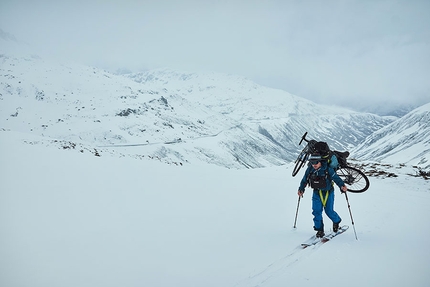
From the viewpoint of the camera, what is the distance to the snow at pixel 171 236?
4012 mm

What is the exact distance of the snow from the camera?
4.01 meters

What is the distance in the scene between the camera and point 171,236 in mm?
5699

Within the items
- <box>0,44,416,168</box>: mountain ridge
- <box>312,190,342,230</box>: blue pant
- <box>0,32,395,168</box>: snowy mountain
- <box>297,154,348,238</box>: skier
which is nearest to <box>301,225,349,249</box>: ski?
<box>297,154,348,238</box>: skier

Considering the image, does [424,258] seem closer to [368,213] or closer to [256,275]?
[256,275]

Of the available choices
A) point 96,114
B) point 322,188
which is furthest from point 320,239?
point 96,114

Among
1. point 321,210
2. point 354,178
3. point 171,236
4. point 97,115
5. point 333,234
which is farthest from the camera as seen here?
point 97,115

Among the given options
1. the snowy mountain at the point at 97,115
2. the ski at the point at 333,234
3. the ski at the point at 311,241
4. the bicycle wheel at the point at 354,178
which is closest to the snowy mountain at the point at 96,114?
the snowy mountain at the point at 97,115

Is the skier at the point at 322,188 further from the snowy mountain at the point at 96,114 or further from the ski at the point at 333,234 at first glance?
the snowy mountain at the point at 96,114

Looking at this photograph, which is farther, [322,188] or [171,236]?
[322,188]

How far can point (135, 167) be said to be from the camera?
12.1 m

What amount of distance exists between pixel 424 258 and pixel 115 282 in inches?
235

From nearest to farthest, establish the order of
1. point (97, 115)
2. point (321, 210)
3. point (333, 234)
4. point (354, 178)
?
point (333, 234) < point (321, 210) < point (354, 178) < point (97, 115)

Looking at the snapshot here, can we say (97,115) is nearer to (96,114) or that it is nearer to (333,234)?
(96,114)

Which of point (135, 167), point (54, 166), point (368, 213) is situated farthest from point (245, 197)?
point (54, 166)
